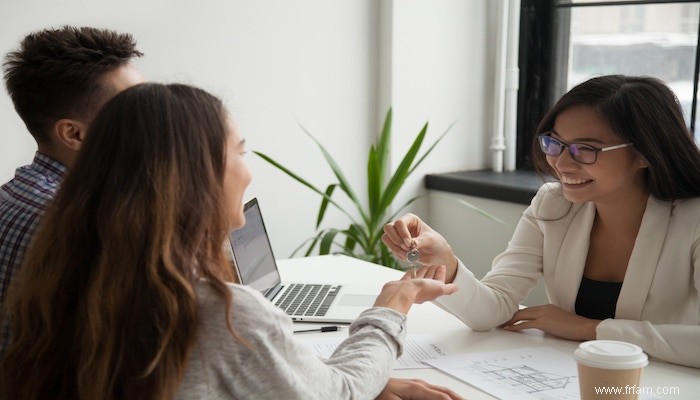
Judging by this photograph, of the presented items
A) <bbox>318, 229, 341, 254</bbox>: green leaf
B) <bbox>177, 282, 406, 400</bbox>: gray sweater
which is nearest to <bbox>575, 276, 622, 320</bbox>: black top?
<bbox>177, 282, 406, 400</bbox>: gray sweater

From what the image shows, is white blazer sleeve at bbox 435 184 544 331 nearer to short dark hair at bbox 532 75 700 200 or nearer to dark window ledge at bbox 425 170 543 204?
short dark hair at bbox 532 75 700 200

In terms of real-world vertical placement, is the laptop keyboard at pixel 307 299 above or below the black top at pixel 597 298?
below

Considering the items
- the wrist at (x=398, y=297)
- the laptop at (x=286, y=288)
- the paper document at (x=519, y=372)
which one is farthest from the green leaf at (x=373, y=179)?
the wrist at (x=398, y=297)

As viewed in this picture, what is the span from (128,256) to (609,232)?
4.38ft

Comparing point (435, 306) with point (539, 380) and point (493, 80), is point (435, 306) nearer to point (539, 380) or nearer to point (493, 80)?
point (539, 380)

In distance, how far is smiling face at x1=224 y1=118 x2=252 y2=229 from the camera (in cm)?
117

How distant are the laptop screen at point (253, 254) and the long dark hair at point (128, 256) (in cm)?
84

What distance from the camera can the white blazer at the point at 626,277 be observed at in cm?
170

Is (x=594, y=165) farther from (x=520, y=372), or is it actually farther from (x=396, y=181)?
(x=396, y=181)

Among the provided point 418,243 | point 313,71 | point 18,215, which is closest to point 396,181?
point 313,71

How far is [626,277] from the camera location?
185 cm

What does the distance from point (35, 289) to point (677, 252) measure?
1359 millimetres

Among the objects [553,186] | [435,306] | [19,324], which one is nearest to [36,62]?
[19,324]

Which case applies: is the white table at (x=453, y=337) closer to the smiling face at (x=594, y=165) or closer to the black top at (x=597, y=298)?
the black top at (x=597, y=298)
